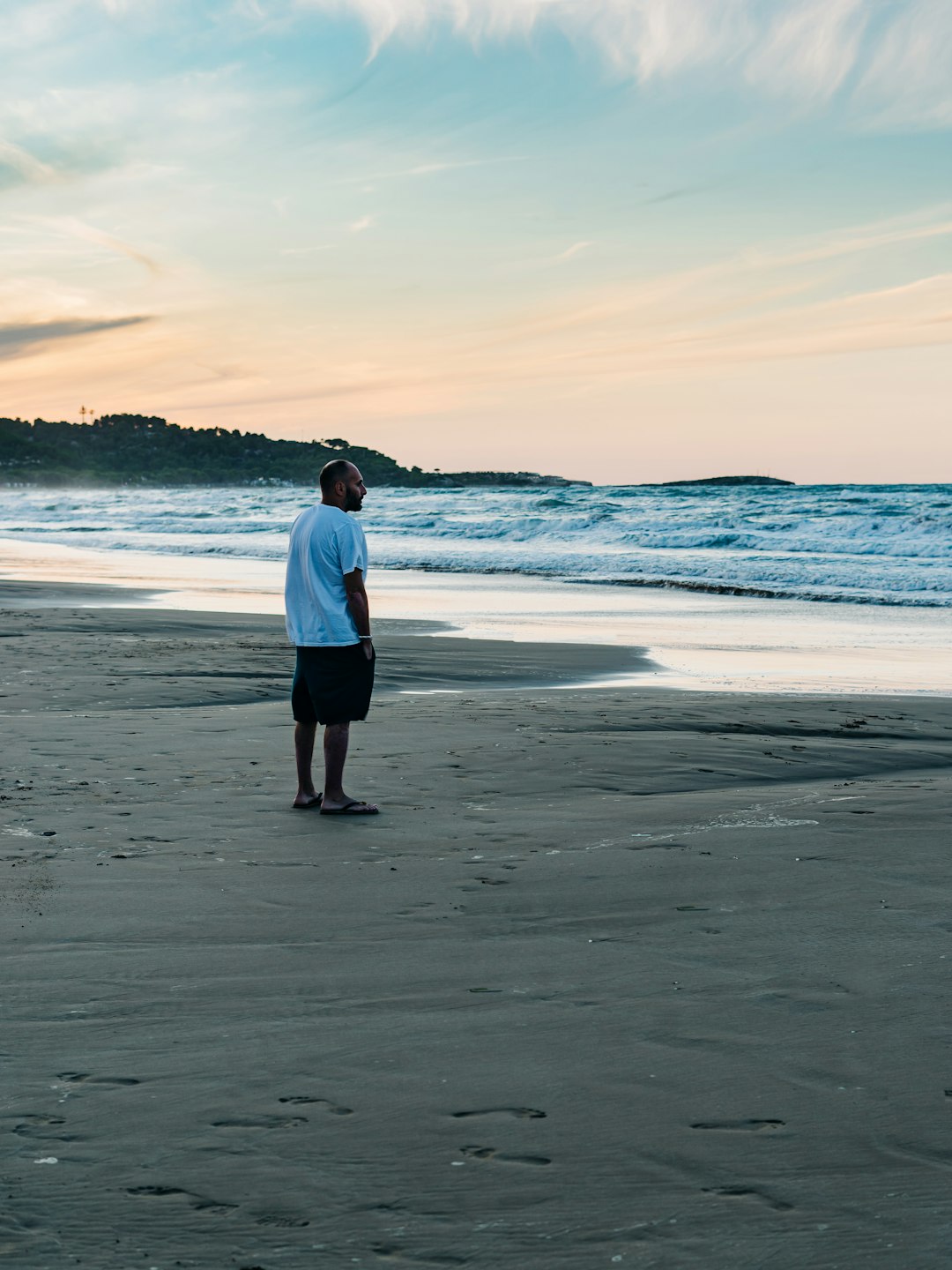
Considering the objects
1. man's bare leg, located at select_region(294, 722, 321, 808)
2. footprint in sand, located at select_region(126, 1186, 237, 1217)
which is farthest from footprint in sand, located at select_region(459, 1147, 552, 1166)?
man's bare leg, located at select_region(294, 722, 321, 808)

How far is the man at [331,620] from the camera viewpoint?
5.85 m

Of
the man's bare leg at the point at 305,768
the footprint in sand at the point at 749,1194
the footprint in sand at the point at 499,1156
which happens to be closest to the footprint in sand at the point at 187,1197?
the footprint in sand at the point at 499,1156

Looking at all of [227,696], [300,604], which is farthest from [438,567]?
[300,604]

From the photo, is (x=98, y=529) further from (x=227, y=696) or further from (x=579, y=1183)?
(x=579, y=1183)

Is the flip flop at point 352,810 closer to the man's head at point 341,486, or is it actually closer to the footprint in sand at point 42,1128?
the man's head at point 341,486

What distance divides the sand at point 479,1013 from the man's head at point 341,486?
4.75 feet

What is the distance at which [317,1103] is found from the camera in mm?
2895

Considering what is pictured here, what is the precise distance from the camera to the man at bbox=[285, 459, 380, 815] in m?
5.85

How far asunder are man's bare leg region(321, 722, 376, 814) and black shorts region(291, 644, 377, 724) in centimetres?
7

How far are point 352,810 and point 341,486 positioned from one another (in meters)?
1.50

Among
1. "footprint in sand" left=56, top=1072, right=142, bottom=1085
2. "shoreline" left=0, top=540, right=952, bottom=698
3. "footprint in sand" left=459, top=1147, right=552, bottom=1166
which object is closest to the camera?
"footprint in sand" left=459, top=1147, right=552, bottom=1166

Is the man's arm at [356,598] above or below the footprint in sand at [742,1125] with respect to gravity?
above

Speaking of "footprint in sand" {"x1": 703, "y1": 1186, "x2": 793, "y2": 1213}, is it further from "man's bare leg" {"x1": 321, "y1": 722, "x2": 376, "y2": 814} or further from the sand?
"man's bare leg" {"x1": 321, "y1": 722, "x2": 376, "y2": 814}

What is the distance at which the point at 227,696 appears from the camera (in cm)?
943
